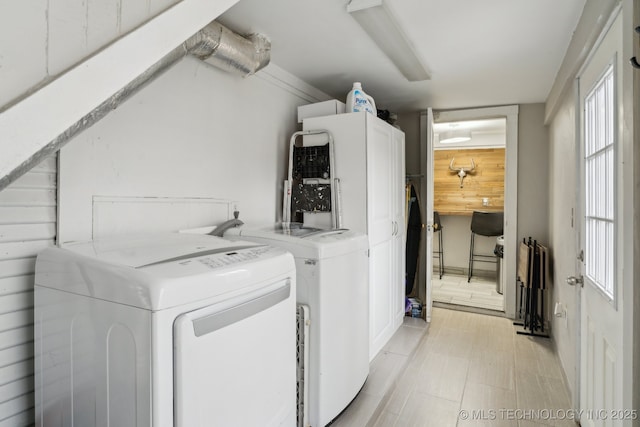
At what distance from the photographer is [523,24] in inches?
75.5

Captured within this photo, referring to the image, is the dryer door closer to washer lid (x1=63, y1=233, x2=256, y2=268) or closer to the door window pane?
washer lid (x1=63, y1=233, x2=256, y2=268)

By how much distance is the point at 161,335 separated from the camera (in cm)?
89

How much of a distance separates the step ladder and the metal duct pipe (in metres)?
0.73

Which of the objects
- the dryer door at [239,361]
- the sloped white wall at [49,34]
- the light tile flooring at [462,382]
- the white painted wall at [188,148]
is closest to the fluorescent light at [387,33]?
the white painted wall at [188,148]

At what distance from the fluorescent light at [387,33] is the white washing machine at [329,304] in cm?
119

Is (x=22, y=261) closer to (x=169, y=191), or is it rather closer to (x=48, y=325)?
(x=48, y=325)

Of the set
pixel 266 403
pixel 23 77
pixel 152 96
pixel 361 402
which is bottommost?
pixel 361 402

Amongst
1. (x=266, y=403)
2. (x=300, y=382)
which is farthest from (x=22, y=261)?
(x=300, y=382)

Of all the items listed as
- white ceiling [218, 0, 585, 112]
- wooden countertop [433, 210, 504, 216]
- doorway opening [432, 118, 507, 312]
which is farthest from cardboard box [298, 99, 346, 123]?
wooden countertop [433, 210, 504, 216]

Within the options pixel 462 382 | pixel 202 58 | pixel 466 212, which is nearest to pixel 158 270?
pixel 202 58

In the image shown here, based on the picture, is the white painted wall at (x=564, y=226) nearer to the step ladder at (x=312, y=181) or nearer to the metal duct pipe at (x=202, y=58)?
the step ladder at (x=312, y=181)

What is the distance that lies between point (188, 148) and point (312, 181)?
1057 mm

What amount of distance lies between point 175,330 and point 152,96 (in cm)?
128

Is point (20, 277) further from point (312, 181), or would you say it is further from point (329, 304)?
point (312, 181)
